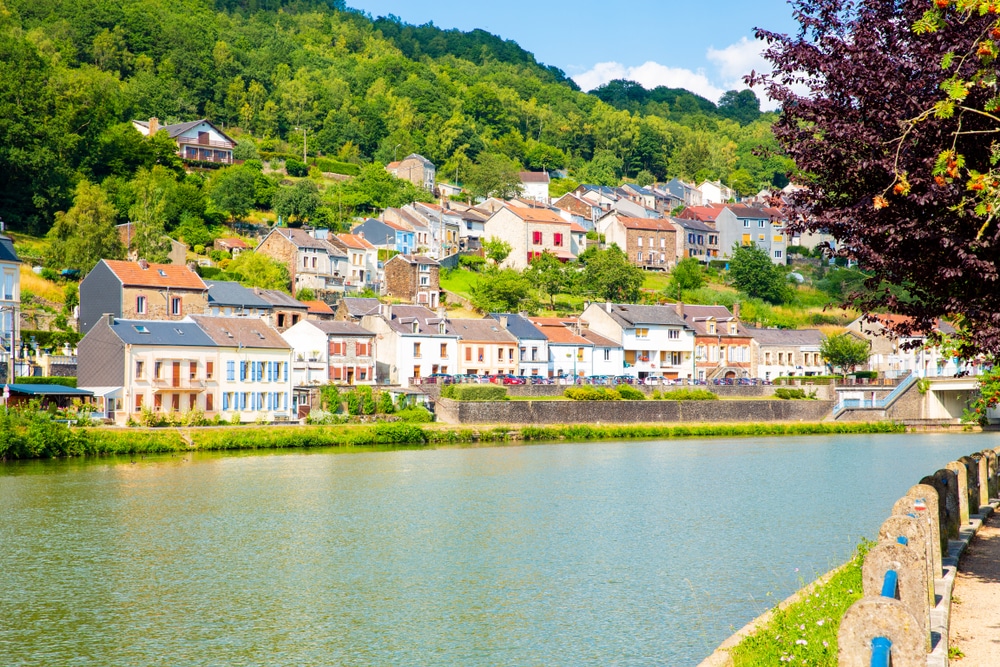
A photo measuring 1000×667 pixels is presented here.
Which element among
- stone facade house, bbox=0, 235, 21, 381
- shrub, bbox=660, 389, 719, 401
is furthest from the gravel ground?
shrub, bbox=660, 389, 719, 401

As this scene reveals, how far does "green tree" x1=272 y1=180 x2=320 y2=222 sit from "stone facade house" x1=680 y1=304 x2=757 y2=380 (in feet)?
133

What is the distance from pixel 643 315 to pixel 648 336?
5.75 feet

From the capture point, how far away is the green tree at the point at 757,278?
10750 cm

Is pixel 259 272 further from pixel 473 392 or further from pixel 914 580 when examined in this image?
pixel 914 580

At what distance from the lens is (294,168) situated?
128 metres

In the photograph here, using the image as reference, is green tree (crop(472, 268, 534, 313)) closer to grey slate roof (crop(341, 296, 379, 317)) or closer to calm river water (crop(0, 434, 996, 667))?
grey slate roof (crop(341, 296, 379, 317))

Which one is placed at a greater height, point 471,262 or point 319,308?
point 471,262

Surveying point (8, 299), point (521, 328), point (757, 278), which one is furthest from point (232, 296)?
point (757, 278)

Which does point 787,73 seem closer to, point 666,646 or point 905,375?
point 666,646

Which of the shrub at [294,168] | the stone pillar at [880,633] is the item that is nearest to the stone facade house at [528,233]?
the shrub at [294,168]

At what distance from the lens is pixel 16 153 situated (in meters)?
90.0

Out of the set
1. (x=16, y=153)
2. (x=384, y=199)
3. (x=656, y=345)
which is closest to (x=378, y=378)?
(x=656, y=345)

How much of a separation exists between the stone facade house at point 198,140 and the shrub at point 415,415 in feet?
227

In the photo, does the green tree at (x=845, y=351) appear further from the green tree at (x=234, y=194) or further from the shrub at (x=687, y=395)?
the green tree at (x=234, y=194)
